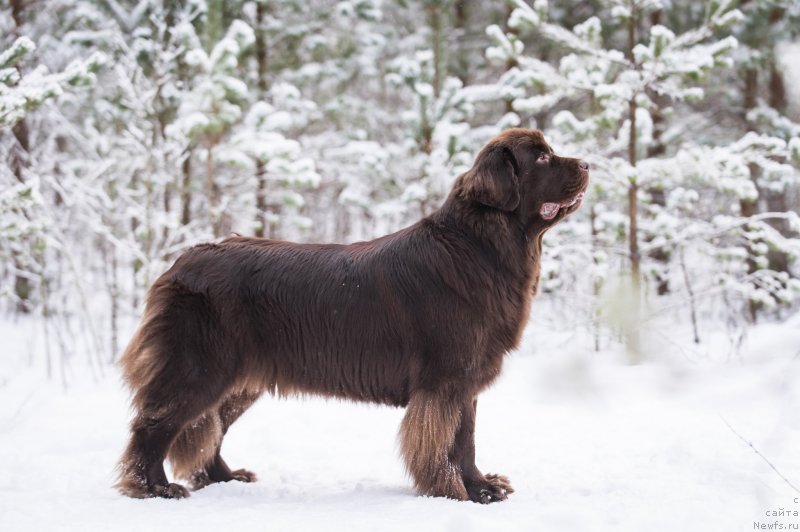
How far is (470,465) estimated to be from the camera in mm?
3979

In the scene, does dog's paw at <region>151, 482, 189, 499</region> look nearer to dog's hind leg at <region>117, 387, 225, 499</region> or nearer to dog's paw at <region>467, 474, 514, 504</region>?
dog's hind leg at <region>117, 387, 225, 499</region>

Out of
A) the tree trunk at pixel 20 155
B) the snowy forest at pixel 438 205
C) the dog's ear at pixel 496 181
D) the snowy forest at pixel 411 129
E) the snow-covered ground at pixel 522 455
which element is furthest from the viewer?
the tree trunk at pixel 20 155

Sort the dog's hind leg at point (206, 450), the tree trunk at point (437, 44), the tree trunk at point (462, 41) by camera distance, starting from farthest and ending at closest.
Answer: the tree trunk at point (462, 41)
the tree trunk at point (437, 44)
the dog's hind leg at point (206, 450)

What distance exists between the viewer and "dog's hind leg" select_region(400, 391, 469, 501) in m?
3.79

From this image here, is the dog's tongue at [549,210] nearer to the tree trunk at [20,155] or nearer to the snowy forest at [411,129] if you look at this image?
the snowy forest at [411,129]

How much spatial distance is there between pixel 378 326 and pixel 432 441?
699mm

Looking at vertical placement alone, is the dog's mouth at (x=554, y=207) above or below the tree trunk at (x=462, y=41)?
below

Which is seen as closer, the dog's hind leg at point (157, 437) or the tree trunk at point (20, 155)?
the dog's hind leg at point (157, 437)

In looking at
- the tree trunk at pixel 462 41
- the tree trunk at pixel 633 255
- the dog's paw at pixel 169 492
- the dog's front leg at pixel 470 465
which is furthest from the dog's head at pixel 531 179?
the tree trunk at pixel 462 41

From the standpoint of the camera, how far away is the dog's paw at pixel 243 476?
425 cm

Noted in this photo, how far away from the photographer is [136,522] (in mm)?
3303

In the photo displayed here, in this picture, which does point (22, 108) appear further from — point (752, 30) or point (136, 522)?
point (752, 30)

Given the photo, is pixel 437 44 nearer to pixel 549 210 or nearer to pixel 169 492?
pixel 549 210

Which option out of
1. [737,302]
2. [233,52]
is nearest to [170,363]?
[233,52]
